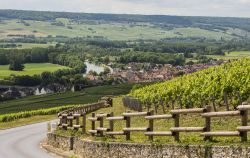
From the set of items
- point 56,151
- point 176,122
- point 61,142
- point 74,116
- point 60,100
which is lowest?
point 60,100

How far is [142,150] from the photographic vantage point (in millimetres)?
20094

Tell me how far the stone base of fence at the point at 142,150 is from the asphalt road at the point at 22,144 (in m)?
2.24

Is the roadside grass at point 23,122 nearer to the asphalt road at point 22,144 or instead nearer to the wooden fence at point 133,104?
the asphalt road at point 22,144

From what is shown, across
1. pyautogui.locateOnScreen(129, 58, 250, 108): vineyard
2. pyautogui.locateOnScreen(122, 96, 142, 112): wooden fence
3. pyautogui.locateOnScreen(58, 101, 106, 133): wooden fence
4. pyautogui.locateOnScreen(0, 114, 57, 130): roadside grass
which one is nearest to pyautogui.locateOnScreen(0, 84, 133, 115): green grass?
pyautogui.locateOnScreen(0, 114, 57, 130): roadside grass

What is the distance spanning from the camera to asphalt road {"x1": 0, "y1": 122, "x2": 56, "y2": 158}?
32.0 m

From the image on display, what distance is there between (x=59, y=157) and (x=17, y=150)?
6.34m

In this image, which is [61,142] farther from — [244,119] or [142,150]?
[244,119]

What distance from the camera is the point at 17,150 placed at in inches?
1377

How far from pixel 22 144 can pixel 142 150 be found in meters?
20.6

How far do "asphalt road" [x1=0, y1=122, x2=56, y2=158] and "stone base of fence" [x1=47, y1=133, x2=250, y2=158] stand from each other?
2.24m

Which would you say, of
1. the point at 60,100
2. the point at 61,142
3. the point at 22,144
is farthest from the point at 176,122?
the point at 60,100

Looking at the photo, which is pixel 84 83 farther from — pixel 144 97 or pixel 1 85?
pixel 144 97

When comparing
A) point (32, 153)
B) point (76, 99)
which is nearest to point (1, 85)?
point (76, 99)

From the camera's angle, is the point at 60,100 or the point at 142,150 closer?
the point at 142,150
